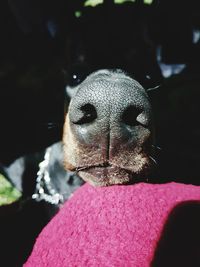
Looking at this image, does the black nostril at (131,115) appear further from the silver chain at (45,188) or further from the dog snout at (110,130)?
the silver chain at (45,188)

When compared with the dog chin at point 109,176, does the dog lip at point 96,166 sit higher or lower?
higher

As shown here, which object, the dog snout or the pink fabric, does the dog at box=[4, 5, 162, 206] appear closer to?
the dog snout

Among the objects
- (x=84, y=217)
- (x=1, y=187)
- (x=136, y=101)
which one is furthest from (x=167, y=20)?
(x=84, y=217)

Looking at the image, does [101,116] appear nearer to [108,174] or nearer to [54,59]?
[108,174]

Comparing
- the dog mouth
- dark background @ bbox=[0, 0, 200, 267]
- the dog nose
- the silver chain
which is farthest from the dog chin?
the silver chain

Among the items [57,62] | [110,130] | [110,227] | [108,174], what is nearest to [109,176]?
[108,174]

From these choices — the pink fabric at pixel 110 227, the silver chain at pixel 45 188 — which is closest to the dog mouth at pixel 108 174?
the pink fabric at pixel 110 227

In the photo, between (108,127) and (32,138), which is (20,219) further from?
(108,127)

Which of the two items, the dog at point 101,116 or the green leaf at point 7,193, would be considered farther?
the green leaf at point 7,193
